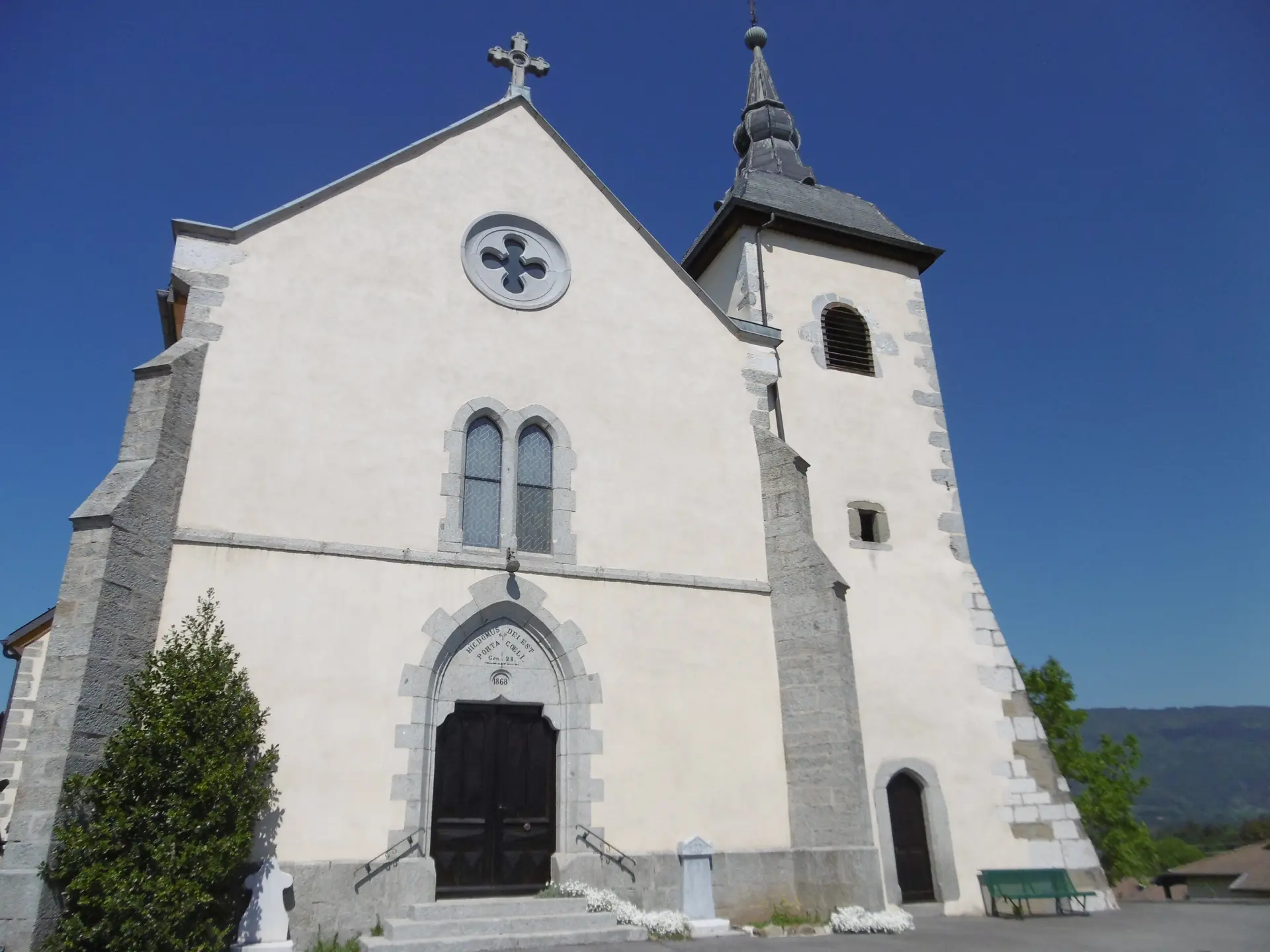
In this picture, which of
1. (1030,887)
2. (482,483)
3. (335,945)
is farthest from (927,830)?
(335,945)

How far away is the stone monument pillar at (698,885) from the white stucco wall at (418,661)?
22 centimetres

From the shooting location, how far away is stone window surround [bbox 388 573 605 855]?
337 inches

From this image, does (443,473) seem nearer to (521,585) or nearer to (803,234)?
(521,585)

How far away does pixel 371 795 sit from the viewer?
8.31 meters

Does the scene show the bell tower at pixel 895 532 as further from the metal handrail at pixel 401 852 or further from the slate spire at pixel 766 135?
the metal handrail at pixel 401 852

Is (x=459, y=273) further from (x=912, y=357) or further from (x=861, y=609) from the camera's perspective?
(x=912, y=357)

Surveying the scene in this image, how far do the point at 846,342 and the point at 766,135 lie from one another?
7765 mm

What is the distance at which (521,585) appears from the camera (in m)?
9.66

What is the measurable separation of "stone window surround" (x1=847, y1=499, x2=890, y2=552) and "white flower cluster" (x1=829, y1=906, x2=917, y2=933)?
5390 mm

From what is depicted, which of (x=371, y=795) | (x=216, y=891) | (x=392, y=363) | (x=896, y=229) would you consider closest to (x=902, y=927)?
(x=371, y=795)

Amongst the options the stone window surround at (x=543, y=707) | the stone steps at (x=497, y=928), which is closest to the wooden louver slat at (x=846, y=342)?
the stone window surround at (x=543, y=707)

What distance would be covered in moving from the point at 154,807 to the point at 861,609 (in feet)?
30.0

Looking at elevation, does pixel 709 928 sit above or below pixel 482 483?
below

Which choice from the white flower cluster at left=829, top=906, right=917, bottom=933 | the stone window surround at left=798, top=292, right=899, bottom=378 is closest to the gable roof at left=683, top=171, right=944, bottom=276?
the stone window surround at left=798, top=292, right=899, bottom=378
